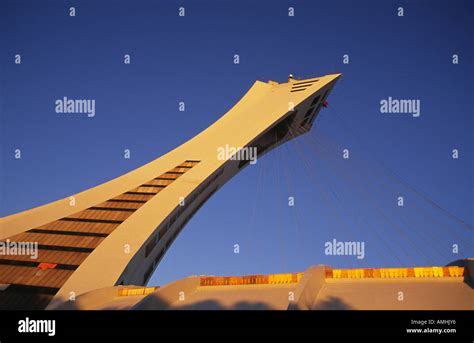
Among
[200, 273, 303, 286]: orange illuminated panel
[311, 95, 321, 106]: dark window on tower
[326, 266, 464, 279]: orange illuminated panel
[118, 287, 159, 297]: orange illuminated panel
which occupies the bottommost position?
[118, 287, 159, 297]: orange illuminated panel

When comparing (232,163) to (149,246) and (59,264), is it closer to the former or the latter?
(149,246)

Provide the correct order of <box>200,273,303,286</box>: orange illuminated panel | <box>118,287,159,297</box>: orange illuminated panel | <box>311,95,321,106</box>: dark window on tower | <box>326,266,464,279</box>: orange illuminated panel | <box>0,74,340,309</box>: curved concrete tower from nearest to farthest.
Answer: <box>326,266,464,279</box>: orange illuminated panel → <box>200,273,303,286</box>: orange illuminated panel → <box>118,287,159,297</box>: orange illuminated panel → <box>0,74,340,309</box>: curved concrete tower → <box>311,95,321,106</box>: dark window on tower

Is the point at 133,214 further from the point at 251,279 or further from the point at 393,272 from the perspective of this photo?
the point at 393,272

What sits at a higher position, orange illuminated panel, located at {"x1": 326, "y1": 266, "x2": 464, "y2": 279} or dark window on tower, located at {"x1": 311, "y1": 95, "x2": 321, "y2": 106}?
dark window on tower, located at {"x1": 311, "y1": 95, "x2": 321, "y2": 106}

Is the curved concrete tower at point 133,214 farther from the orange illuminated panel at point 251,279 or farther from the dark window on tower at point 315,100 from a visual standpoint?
the orange illuminated panel at point 251,279

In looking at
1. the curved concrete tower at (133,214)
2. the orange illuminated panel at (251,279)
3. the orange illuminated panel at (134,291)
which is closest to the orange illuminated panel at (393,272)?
the orange illuminated panel at (251,279)

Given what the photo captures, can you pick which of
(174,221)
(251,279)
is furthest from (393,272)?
(174,221)

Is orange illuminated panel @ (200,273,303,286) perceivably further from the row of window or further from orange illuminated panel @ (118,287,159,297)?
the row of window

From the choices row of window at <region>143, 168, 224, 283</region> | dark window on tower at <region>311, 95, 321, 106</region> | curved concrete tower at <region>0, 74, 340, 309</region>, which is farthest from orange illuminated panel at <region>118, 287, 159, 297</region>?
dark window on tower at <region>311, 95, 321, 106</region>

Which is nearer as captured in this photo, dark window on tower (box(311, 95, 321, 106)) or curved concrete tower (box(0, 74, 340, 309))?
curved concrete tower (box(0, 74, 340, 309))

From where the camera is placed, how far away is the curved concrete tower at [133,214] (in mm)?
15406

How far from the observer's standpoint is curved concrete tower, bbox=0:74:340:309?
15.4 metres

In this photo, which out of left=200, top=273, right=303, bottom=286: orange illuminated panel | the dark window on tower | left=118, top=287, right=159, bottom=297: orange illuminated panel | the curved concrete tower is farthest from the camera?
the dark window on tower
